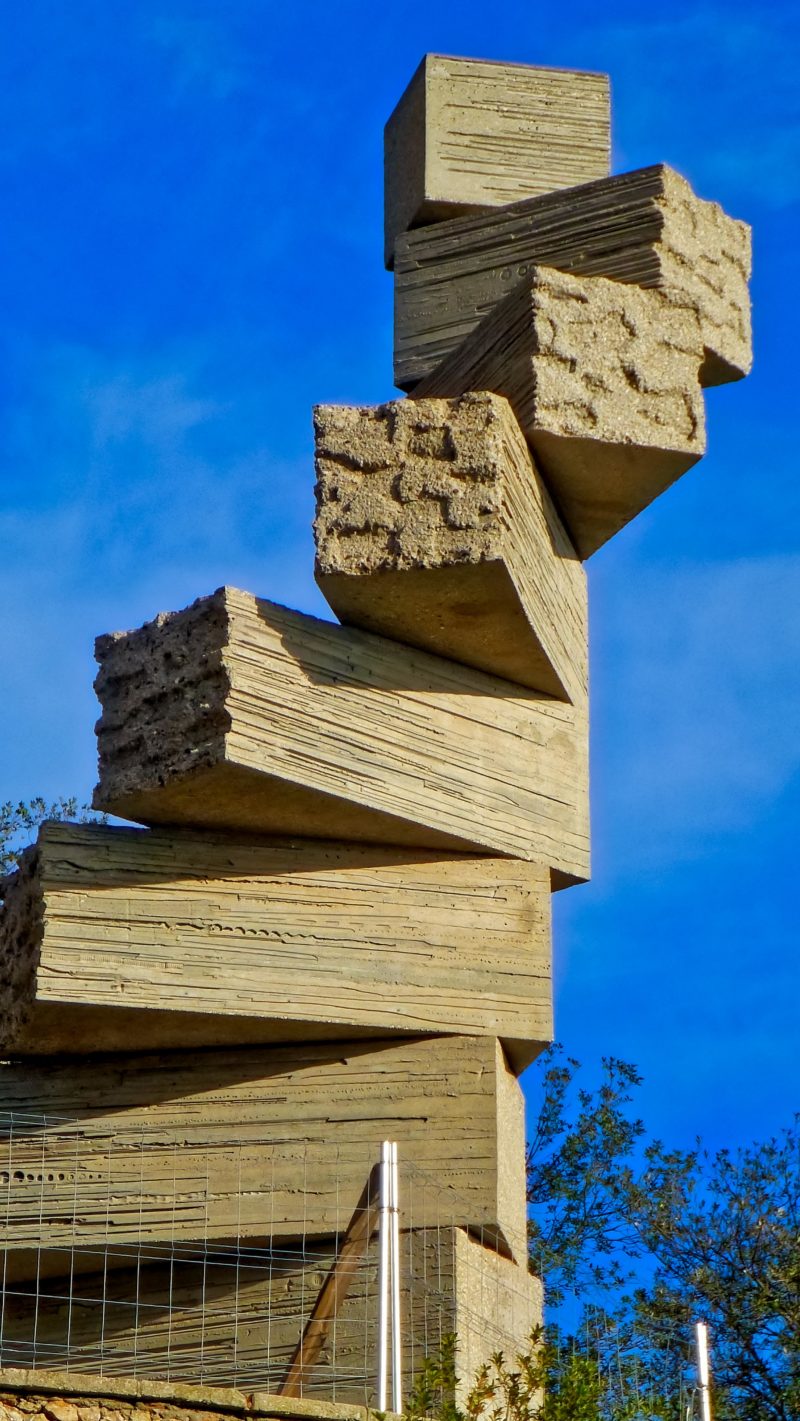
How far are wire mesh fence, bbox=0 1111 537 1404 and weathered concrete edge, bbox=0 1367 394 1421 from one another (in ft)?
4.39

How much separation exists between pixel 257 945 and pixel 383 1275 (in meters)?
1.79

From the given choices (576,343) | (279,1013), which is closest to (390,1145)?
(279,1013)

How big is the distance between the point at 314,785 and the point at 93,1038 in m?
1.27

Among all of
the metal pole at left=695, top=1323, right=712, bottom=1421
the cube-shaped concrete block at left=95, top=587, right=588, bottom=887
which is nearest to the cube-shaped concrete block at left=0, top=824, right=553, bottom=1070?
the cube-shaped concrete block at left=95, top=587, right=588, bottom=887

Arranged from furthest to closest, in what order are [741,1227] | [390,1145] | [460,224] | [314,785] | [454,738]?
[741,1227] < [460,224] < [454,738] < [314,785] < [390,1145]

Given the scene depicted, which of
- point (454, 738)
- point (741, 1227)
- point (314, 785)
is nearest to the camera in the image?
point (314, 785)

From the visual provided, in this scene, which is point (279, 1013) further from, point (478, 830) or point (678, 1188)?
point (678, 1188)

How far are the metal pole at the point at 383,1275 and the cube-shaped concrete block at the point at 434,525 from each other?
6.79ft

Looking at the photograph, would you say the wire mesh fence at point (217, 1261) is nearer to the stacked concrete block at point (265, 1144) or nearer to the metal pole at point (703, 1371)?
the stacked concrete block at point (265, 1144)

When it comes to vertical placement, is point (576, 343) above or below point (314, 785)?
above

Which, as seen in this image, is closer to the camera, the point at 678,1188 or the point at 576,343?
the point at 576,343

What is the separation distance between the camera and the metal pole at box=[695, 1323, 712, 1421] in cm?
623

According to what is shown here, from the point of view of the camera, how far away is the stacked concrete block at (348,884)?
6.96m

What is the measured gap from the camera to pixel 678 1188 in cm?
1225
